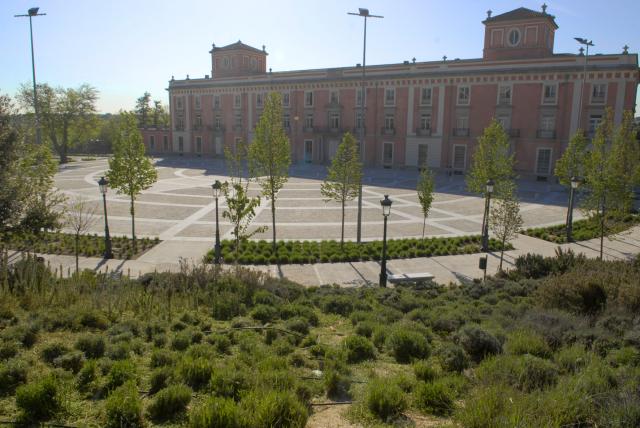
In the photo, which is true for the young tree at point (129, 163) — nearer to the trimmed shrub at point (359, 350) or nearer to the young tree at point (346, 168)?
the young tree at point (346, 168)

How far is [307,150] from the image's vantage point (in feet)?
183

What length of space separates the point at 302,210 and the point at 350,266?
1065 centimetres

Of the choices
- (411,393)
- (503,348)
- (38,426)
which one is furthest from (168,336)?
(503,348)

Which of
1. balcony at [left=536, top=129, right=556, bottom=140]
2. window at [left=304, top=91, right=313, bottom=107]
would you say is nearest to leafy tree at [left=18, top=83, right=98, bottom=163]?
window at [left=304, top=91, right=313, bottom=107]

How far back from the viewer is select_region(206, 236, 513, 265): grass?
1836 cm

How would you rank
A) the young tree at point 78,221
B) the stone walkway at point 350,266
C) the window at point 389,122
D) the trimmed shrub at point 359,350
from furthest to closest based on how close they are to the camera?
the window at point 389,122
the stone walkway at point 350,266
the young tree at point 78,221
the trimmed shrub at point 359,350

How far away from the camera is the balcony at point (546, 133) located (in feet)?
133

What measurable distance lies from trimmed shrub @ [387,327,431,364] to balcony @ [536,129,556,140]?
38078mm

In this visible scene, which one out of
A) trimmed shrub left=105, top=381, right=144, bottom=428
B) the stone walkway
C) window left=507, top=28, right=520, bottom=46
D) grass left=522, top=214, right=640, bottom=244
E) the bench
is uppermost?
window left=507, top=28, right=520, bottom=46

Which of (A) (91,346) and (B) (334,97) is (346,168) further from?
(B) (334,97)

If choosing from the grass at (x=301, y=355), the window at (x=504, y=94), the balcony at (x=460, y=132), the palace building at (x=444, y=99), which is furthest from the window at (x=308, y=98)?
the grass at (x=301, y=355)

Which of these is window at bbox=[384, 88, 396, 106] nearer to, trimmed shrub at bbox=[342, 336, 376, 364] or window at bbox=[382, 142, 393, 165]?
window at bbox=[382, 142, 393, 165]

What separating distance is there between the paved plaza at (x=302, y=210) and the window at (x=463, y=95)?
7.20m

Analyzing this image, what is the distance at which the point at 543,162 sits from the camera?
136 ft
